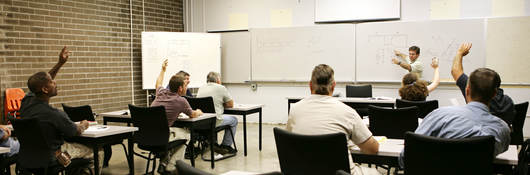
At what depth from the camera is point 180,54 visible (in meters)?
7.73

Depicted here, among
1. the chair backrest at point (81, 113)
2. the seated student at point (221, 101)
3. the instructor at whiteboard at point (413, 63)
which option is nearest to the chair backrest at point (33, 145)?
the chair backrest at point (81, 113)

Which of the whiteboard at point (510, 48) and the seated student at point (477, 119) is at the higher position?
the whiteboard at point (510, 48)

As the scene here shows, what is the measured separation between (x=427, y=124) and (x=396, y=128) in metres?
1.36

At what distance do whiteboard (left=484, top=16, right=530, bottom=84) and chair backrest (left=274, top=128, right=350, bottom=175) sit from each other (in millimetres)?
5368

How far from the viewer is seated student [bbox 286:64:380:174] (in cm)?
241

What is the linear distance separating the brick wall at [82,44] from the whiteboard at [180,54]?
1.10ft

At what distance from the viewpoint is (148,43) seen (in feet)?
24.2

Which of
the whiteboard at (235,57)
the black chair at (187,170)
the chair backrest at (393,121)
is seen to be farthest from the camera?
the whiteboard at (235,57)

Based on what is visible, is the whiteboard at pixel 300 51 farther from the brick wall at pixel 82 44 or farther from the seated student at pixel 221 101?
the seated student at pixel 221 101

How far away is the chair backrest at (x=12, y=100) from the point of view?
17.6ft

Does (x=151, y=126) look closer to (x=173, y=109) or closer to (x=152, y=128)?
(x=152, y=128)

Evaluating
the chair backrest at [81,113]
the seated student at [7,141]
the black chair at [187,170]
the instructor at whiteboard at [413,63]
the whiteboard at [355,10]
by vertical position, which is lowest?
the seated student at [7,141]

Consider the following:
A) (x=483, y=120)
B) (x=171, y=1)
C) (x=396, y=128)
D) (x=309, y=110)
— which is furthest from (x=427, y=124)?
(x=171, y=1)

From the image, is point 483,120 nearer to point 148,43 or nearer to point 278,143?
point 278,143
